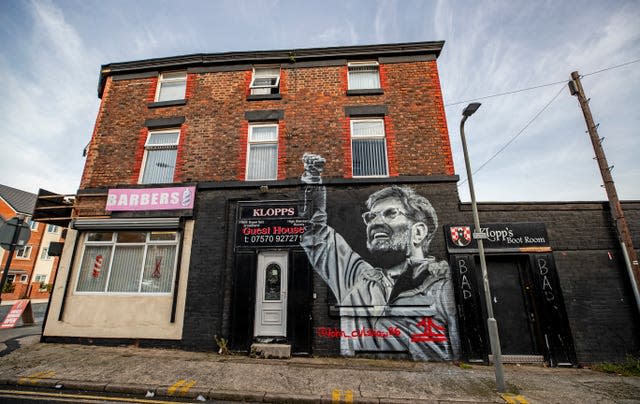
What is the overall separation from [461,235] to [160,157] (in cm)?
1008

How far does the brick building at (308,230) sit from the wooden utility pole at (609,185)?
300 millimetres

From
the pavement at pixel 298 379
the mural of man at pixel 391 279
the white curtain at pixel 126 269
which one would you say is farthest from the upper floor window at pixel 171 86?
the pavement at pixel 298 379

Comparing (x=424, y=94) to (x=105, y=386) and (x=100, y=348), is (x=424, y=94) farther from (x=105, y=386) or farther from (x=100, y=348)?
(x=100, y=348)

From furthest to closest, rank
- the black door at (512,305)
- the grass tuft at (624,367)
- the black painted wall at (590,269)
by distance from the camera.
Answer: the black door at (512,305)
the black painted wall at (590,269)
the grass tuft at (624,367)

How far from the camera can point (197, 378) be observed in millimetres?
5711

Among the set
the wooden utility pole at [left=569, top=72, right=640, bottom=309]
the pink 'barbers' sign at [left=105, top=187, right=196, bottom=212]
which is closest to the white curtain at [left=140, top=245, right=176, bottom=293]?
the pink 'barbers' sign at [left=105, top=187, right=196, bottom=212]

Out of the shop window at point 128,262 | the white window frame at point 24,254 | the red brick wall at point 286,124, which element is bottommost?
the shop window at point 128,262

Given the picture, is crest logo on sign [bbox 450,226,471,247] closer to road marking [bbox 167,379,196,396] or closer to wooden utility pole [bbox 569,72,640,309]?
wooden utility pole [bbox 569,72,640,309]

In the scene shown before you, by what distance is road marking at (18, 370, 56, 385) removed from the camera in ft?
18.1

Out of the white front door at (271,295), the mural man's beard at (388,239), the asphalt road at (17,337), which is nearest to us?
the asphalt road at (17,337)

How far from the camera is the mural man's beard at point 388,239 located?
8.04 m

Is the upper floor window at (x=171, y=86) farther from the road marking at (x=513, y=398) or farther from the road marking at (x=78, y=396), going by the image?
the road marking at (x=513, y=398)

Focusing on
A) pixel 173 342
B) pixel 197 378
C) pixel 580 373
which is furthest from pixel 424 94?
pixel 173 342

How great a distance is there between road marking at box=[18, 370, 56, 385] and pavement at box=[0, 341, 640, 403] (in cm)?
2
